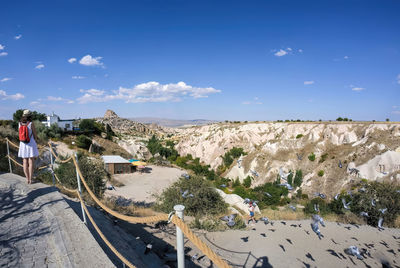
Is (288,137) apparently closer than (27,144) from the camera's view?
No

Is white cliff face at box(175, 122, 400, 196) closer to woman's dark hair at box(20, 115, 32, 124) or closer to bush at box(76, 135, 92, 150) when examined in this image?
bush at box(76, 135, 92, 150)

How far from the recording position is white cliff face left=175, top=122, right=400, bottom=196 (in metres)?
27.2

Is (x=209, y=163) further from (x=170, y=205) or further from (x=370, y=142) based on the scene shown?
(x=170, y=205)

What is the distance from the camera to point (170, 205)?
1279 cm

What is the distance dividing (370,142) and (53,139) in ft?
154

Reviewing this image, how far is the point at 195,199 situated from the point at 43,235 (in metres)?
9.03

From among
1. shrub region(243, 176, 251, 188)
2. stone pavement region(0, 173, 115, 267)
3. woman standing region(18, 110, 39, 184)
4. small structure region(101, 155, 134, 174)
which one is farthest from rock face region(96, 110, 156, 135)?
stone pavement region(0, 173, 115, 267)

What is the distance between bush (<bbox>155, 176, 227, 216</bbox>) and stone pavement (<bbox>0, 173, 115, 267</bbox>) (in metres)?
7.78

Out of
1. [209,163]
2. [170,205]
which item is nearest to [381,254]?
[170,205]

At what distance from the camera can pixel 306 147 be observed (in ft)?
113

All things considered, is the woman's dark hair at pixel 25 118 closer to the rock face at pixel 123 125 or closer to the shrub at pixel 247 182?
the shrub at pixel 247 182

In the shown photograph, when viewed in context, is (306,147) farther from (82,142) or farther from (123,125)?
(123,125)

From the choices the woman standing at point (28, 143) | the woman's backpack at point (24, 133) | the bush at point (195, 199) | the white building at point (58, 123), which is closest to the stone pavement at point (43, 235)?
the woman standing at point (28, 143)

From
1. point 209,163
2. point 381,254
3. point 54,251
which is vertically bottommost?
point 209,163
